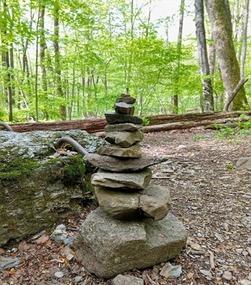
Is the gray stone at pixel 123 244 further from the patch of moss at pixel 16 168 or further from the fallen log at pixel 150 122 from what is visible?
the fallen log at pixel 150 122

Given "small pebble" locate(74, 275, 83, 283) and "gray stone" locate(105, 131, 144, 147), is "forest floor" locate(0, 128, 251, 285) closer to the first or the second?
"small pebble" locate(74, 275, 83, 283)

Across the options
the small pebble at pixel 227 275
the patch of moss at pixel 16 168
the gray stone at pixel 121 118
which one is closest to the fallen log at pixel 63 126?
the patch of moss at pixel 16 168

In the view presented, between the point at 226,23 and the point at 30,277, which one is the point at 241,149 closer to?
the point at 30,277

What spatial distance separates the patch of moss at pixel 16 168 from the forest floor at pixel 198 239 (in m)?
0.50

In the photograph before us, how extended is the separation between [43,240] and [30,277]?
13.4 inches

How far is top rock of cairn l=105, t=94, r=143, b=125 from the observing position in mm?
1961

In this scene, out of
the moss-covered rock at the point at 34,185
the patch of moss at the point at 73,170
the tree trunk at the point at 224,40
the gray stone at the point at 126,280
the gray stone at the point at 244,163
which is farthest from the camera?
the tree trunk at the point at 224,40

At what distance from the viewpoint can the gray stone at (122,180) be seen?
1.85 meters

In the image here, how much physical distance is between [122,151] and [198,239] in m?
0.91

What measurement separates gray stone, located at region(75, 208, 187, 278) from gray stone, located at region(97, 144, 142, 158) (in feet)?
1.39

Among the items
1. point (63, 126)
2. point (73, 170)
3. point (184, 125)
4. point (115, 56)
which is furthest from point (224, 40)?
point (73, 170)

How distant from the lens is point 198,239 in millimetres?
2143

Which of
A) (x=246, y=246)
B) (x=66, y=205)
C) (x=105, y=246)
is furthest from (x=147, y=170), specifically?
(x=246, y=246)

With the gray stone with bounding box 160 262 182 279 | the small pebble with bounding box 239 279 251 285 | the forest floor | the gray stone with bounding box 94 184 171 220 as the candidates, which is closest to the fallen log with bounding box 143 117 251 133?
the forest floor
